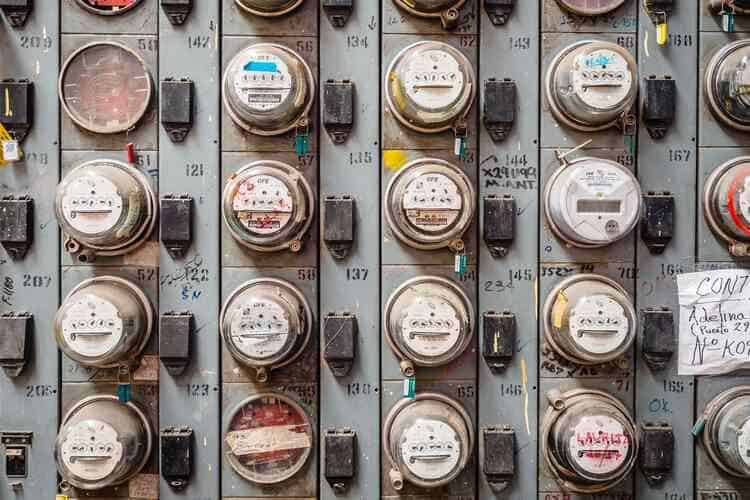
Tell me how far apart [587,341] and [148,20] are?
5.50 feet

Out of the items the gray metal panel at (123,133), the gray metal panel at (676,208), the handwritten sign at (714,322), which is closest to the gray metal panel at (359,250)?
the gray metal panel at (123,133)

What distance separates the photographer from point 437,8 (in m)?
1.98

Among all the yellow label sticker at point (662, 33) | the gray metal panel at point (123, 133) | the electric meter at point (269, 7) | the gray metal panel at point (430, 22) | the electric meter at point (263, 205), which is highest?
the electric meter at point (269, 7)

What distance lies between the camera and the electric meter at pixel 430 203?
1938 millimetres

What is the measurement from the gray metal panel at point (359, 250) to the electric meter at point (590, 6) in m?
0.60

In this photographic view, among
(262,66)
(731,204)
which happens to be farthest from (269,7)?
(731,204)

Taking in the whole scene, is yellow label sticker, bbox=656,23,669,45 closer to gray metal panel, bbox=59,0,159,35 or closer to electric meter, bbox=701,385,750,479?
electric meter, bbox=701,385,750,479

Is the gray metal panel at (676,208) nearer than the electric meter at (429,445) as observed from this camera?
No

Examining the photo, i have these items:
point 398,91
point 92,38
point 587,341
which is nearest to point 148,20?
point 92,38

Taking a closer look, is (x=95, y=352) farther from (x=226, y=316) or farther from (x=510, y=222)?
(x=510, y=222)

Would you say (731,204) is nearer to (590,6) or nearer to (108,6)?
(590,6)

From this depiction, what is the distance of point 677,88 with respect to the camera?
2.05 metres

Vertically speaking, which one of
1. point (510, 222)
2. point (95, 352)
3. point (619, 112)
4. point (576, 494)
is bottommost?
point (576, 494)

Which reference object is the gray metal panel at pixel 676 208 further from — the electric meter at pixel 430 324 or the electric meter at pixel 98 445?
the electric meter at pixel 98 445
